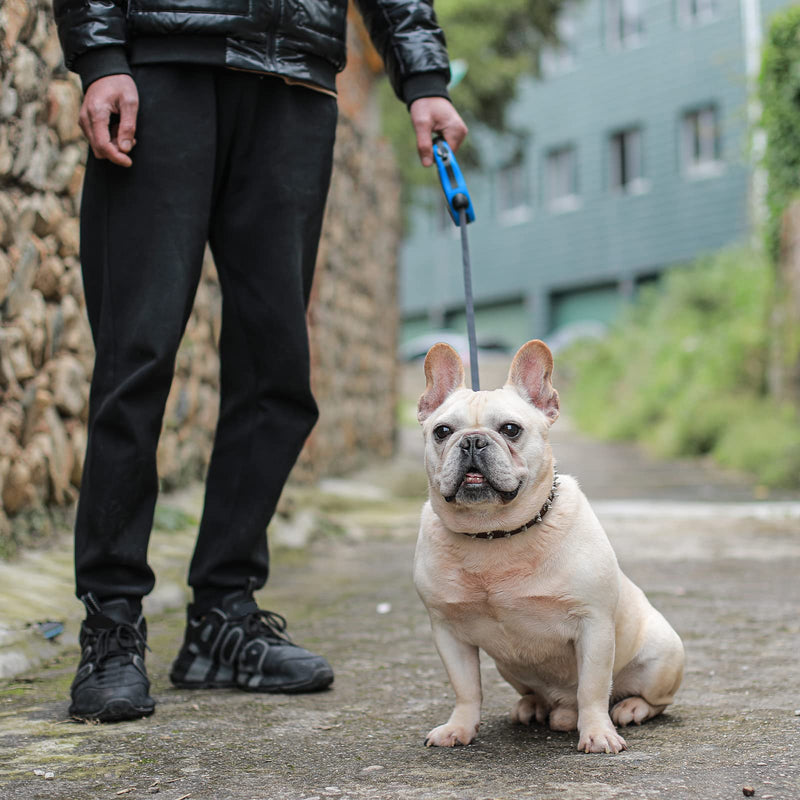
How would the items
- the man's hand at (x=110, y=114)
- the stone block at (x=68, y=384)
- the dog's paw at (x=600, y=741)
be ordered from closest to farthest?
the dog's paw at (x=600, y=741) < the man's hand at (x=110, y=114) < the stone block at (x=68, y=384)

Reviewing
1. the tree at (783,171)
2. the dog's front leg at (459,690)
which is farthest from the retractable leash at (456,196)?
the tree at (783,171)

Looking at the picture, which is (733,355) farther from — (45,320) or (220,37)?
(220,37)

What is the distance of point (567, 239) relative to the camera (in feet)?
80.1

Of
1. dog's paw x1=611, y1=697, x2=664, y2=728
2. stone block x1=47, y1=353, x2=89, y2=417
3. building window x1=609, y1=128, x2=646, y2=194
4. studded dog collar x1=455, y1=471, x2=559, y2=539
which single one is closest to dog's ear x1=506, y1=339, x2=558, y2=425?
studded dog collar x1=455, y1=471, x2=559, y2=539

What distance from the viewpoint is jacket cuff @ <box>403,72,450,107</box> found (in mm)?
2816

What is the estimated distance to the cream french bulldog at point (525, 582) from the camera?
213 cm

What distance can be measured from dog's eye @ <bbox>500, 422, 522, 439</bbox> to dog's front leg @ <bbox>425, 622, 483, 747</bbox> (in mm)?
411

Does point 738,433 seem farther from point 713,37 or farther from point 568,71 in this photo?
point 568,71

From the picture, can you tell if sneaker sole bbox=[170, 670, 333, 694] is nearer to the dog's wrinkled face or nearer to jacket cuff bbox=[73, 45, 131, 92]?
the dog's wrinkled face

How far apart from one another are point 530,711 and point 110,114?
1.62 m

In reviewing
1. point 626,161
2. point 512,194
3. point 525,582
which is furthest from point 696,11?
point 525,582

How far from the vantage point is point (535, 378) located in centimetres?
237

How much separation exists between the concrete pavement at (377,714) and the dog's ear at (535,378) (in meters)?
0.69

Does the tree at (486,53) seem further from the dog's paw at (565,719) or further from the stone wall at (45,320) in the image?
the dog's paw at (565,719)
